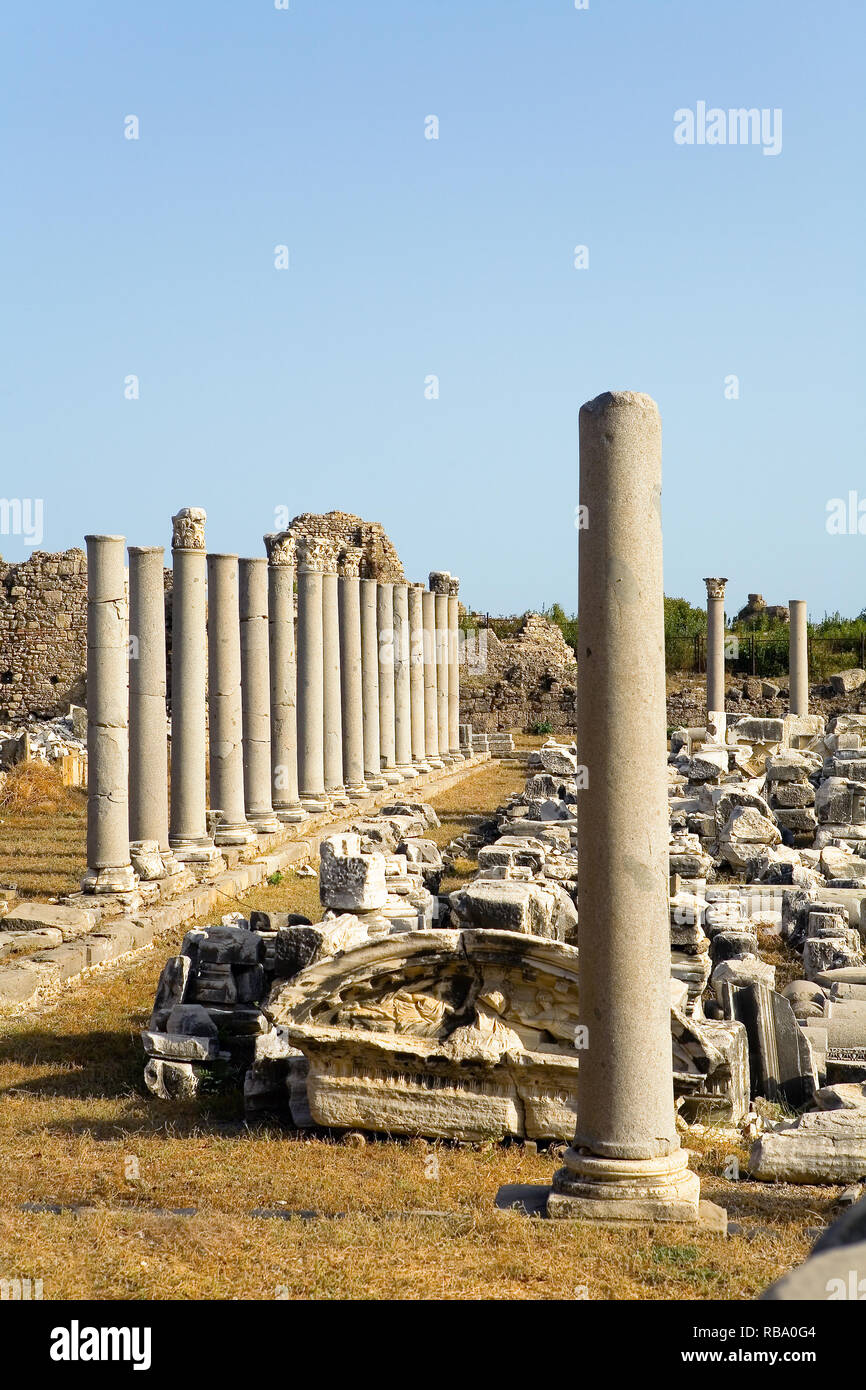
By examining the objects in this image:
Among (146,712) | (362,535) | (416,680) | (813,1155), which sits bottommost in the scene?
(813,1155)

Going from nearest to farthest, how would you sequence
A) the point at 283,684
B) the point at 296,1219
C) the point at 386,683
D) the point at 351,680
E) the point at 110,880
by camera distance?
the point at 296,1219
the point at 110,880
the point at 283,684
the point at 351,680
the point at 386,683

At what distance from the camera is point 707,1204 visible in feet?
18.9

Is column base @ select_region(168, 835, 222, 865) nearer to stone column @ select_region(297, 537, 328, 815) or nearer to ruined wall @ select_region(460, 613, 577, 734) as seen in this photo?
stone column @ select_region(297, 537, 328, 815)

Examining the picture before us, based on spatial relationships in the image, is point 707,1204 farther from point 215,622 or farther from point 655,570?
point 215,622

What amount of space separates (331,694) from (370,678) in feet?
9.98

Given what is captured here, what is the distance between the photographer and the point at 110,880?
1340 cm

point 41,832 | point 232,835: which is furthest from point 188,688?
point 41,832

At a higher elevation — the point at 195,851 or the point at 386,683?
the point at 386,683

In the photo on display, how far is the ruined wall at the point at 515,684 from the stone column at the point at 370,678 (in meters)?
16.0

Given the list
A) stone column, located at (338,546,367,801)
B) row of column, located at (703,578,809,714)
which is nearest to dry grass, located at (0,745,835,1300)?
stone column, located at (338,546,367,801)

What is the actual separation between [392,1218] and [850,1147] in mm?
2252

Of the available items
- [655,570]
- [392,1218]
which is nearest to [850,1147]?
[392,1218]

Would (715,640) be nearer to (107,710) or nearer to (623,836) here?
(107,710)

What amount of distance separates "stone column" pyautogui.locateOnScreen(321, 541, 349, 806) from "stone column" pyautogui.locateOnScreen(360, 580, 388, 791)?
2266 mm
